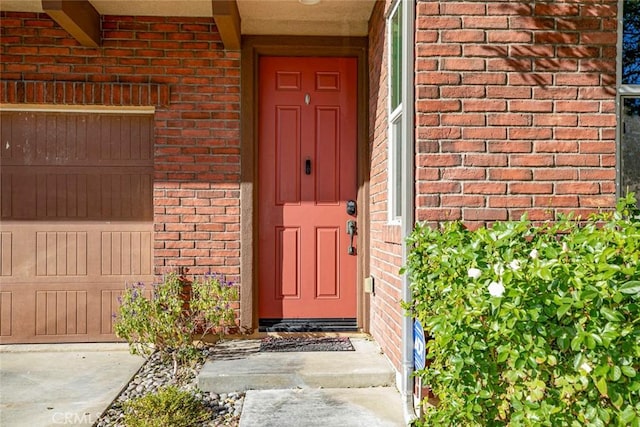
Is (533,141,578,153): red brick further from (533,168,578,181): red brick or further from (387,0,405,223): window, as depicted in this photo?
(387,0,405,223): window

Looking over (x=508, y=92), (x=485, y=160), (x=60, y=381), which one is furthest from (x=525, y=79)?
(x=60, y=381)

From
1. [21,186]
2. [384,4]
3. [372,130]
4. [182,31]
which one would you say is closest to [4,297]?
[21,186]

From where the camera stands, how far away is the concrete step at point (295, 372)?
3.14 m

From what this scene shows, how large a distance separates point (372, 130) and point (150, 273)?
222 cm

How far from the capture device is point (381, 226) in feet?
11.8

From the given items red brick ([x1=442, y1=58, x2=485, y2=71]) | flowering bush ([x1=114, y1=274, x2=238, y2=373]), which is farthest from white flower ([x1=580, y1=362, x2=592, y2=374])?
flowering bush ([x1=114, y1=274, x2=238, y2=373])

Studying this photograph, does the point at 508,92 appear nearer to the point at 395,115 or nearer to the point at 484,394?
the point at 395,115

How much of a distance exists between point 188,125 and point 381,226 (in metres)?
1.81

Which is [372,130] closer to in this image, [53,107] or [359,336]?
[359,336]

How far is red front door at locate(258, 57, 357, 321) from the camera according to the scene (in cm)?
414

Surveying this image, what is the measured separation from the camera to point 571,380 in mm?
1629

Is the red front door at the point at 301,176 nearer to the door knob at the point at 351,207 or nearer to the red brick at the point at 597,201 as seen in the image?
the door knob at the point at 351,207

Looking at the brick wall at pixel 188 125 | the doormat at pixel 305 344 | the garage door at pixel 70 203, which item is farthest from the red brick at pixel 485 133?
the garage door at pixel 70 203

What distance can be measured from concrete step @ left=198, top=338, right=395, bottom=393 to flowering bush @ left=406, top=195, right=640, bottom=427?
3.87ft
